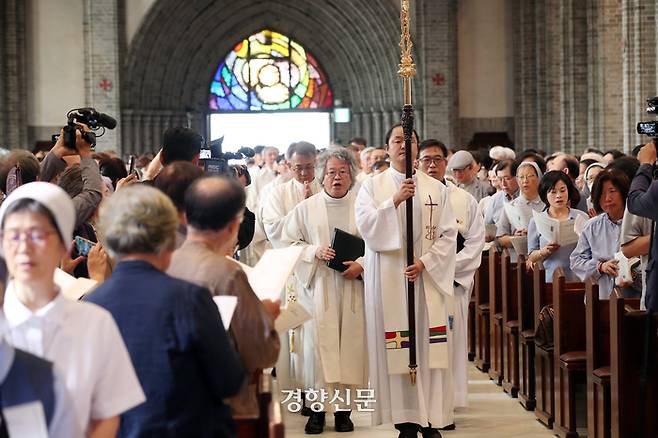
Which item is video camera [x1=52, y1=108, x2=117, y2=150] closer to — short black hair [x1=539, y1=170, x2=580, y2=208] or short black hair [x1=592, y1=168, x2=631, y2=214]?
short black hair [x1=592, y1=168, x2=631, y2=214]

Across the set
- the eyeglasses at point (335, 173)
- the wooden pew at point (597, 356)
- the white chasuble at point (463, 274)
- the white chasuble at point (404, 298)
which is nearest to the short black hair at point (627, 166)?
the white chasuble at point (463, 274)

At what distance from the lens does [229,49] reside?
30.4 meters

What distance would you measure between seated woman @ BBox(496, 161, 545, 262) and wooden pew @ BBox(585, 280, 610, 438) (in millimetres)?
3406

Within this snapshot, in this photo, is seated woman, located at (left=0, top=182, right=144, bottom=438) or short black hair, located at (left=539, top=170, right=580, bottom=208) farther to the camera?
short black hair, located at (left=539, top=170, right=580, bottom=208)

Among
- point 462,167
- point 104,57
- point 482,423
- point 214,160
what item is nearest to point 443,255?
point 482,423

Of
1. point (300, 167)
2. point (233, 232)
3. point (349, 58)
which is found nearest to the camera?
point (233, 232)

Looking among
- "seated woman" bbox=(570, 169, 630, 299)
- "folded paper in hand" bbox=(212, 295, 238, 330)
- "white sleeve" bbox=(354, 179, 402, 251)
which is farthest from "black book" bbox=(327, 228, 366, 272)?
"folded paper in hand" bbox=(212, 295, 238, 330)

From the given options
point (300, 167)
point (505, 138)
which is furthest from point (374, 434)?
point (505, 138)

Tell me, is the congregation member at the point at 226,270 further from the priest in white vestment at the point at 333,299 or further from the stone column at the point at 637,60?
the stone column at the point at 637,60

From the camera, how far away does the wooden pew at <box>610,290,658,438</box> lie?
6746mm

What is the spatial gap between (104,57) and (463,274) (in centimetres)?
1933

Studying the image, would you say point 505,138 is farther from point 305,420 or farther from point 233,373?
point 233,373

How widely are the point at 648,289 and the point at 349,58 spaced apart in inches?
938

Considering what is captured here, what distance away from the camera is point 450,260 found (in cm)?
797
